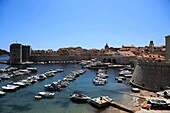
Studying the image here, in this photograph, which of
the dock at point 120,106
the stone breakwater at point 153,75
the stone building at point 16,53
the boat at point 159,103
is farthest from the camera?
the stone building at point 16,53

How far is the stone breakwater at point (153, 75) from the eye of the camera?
73.6 ft

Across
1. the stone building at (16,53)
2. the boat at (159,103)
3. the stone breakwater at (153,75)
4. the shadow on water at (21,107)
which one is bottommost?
the shadow on water at (21,107)

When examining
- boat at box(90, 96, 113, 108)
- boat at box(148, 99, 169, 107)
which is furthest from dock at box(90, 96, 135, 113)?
boat at box(148, 99, 169, 107)

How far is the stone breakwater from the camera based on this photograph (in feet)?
73.6

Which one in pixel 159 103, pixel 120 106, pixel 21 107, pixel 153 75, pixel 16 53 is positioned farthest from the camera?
pixel 16 53

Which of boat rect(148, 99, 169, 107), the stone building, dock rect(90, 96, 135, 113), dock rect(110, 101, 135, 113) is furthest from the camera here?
the stone building

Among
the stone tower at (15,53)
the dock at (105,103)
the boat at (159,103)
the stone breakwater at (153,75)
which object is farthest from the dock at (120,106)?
the stone tower at (15,53)

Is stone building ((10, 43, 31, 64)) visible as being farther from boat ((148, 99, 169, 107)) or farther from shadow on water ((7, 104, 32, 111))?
boat ((148, 99, 169, 107))

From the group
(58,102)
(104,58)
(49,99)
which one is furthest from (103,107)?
(104,58)

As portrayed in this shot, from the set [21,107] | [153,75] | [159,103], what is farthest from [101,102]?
[153,75]

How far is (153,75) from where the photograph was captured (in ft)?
78.0

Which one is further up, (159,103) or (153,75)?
(153,75)

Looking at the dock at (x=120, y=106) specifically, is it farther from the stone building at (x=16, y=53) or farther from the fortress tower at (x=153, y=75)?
the stone building at (x=16, y=53)

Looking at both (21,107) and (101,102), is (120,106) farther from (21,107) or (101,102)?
(21,107)
